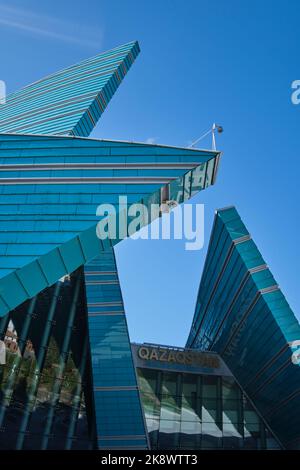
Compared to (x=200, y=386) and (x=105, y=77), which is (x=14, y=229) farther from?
(x=105, y=77)

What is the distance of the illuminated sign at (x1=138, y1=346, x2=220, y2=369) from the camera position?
40312 mm

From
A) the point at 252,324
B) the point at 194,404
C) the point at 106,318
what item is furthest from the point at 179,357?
the point at 252,324

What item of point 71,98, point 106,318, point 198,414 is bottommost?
point 198,414

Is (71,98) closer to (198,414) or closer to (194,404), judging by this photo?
(194,404)

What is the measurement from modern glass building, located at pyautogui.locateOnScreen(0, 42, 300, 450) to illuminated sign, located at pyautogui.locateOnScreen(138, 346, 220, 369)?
96 millimetres

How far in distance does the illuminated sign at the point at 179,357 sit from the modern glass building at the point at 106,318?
96 mm

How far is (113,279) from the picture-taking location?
38938 millimetres

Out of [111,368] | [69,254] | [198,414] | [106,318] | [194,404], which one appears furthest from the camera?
[194,404]

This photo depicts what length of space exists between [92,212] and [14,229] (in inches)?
144

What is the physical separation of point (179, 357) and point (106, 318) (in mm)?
8140

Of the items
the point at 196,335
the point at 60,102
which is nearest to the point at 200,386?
the point at 196,335

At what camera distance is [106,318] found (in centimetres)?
3694

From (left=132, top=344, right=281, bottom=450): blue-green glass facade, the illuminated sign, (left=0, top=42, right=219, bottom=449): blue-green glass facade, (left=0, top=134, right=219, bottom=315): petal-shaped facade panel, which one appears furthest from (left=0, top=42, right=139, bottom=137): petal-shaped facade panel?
(left=132, top=344, right=281, bottom=450): blue-green glass facade

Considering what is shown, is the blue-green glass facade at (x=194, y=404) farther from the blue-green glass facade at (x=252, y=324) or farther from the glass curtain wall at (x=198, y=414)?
the blue-green glass facade at (x=252, y=324)
